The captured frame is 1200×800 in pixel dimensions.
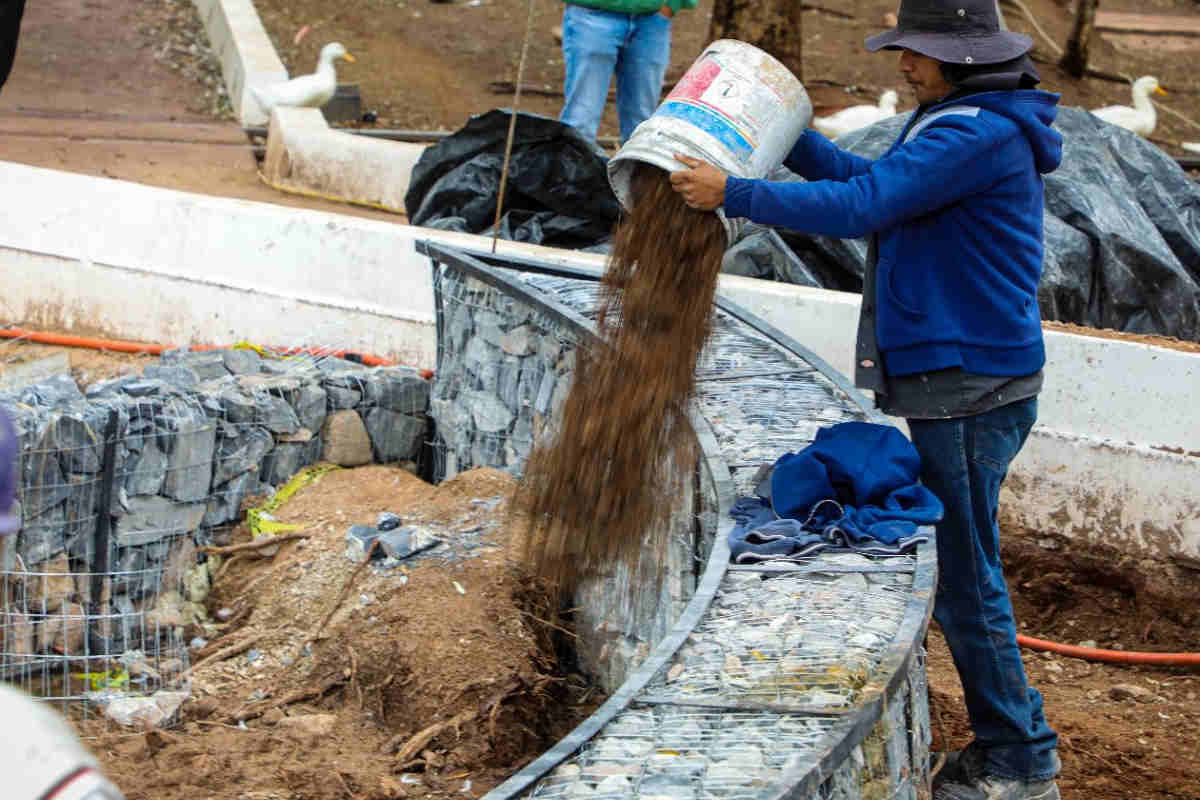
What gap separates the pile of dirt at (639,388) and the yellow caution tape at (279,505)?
4.81ft

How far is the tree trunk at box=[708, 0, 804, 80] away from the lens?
8.52 meters

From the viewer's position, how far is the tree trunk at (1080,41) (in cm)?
1153

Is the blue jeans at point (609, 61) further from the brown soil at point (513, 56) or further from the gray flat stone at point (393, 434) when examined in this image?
the brown soil at point (513, 56)

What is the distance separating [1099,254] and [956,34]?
309 centimetres

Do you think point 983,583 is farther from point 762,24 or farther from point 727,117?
point 762,24

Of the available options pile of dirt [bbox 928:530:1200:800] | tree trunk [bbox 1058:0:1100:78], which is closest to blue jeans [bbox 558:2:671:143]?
pile of dirt [bbox 928:530:1200:800]

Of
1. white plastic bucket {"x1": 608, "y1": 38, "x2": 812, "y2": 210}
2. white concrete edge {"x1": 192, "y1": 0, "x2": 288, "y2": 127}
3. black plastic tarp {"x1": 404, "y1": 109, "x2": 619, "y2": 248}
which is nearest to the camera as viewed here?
white plastic bucket {"x1": 608, "y1": 38, "x2": 812, "y2": 210}

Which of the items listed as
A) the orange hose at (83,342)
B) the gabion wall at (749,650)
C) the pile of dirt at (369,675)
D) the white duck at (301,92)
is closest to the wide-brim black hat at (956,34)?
the gabion wall at (749,650)

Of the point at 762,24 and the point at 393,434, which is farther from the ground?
the point at 762,24

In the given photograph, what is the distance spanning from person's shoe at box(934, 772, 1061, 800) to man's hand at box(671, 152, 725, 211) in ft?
5.08

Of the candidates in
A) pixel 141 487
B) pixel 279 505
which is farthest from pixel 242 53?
pixel 141 487

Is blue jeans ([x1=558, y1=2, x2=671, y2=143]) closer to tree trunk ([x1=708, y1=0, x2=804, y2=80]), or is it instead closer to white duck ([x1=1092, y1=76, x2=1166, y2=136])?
tree trunk ([x1=708, y1=0, x2=804, y2=80])

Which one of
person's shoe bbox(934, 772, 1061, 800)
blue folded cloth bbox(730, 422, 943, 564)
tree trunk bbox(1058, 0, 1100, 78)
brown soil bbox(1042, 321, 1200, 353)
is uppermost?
tree trunk bbox(1058, 0, 1100, 78)

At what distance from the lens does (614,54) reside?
22.7 feet
